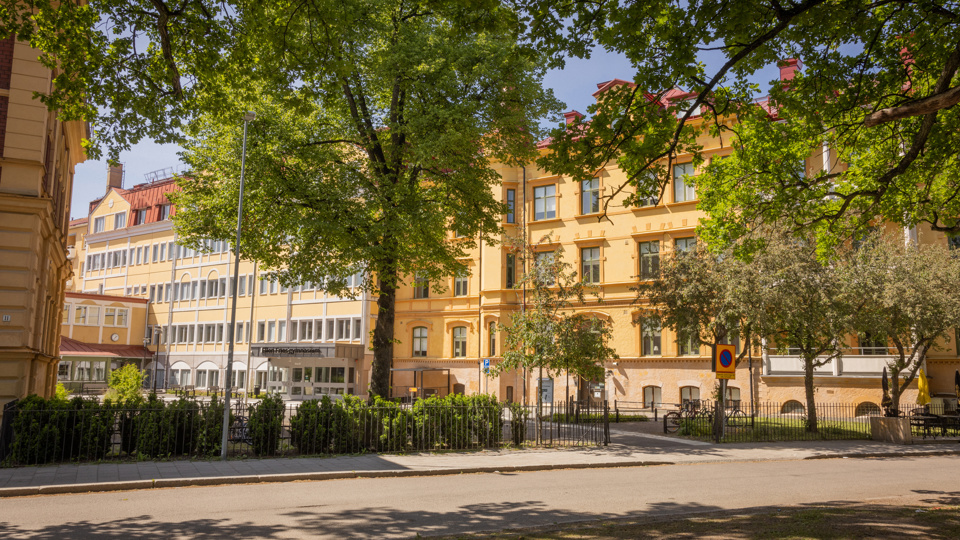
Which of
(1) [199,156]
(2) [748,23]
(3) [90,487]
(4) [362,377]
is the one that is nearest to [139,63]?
(3) [90,487]

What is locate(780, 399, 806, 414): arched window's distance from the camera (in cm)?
3219

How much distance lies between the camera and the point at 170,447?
595 inches

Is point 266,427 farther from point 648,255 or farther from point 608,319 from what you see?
point 648,255

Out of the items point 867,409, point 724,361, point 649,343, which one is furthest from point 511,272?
point 724,361

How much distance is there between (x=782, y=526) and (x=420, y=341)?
37.7 m

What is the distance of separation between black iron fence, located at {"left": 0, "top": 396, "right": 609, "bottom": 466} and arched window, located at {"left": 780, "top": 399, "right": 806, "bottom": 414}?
55.8 ft

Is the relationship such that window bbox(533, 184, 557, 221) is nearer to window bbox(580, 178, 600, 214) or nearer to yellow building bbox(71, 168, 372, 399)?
window bbox(580, 178, 600, 214)

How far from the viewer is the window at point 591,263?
128 feet


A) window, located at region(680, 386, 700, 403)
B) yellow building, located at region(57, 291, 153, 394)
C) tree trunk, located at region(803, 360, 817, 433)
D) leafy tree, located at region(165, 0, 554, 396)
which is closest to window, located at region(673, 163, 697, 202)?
window, located at region(680, 386, 700, 403)

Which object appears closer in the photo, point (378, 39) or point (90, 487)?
point (90, 487)

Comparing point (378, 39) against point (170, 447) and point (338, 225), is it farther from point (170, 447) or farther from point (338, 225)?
point (170, 447)

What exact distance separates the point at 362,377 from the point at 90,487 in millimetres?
35212

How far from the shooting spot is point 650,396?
36.5 meters

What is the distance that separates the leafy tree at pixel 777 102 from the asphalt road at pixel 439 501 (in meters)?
4.71
